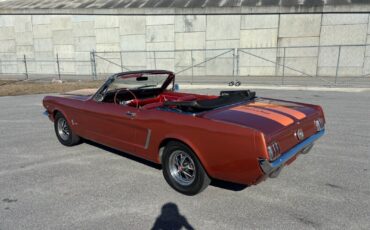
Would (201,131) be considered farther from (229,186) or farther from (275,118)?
(229,186)

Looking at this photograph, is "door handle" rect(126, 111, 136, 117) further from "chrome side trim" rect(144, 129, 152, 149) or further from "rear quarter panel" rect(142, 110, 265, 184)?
"rear quarter panel" rect(142, 110, 265, 184)

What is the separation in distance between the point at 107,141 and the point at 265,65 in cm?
1593

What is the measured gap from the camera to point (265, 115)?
324cm

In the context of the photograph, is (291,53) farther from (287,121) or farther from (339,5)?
(287,121)

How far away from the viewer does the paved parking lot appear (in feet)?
9.52

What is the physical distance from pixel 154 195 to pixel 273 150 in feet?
5.13

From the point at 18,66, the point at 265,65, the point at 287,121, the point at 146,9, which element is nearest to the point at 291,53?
the point at 265,65

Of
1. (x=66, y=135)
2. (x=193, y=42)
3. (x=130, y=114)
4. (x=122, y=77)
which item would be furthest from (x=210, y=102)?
(x=193, y=42)

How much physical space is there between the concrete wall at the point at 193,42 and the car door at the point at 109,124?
12042 millimetres

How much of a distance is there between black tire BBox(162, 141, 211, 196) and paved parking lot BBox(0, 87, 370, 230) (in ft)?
0.38

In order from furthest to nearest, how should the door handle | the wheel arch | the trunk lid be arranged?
the door handle
the wheel arch
the trunk lid

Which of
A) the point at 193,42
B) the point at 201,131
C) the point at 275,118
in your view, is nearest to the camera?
the point at 201,131

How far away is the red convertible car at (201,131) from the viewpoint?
2783mm

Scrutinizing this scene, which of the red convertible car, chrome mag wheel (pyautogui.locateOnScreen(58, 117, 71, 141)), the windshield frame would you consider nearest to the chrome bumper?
the red convertible car
